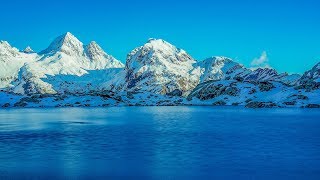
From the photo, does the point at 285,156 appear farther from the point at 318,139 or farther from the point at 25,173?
the point at 25,173

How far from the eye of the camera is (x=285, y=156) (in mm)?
50000

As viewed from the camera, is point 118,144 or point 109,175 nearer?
point 109,175

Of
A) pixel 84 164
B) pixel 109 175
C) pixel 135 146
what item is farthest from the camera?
pixel 135 146

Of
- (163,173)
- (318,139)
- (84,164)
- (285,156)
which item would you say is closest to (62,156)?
(84,164)

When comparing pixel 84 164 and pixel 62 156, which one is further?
pixel 62 156

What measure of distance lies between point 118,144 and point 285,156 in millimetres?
23415

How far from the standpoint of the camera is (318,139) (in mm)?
67250

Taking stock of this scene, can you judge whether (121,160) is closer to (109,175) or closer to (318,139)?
(109,175)

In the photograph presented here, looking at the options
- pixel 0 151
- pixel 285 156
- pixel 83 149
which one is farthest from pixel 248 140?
pixel 0 151

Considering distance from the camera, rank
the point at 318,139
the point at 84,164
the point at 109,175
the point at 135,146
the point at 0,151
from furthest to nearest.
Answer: the point at 318,139 < the point at 135,146 < the point at 0,151 < the point at 84,164 < the point at 109,175

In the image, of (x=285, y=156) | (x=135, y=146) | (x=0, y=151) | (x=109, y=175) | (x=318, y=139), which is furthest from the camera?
(x=318, y=139)

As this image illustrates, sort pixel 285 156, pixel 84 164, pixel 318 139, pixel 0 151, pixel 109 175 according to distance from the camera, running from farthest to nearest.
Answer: pixel 318 139 → pixel 0 151 → pixel 285 156 → pixel 84 164 → pixel 109 175

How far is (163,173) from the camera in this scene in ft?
134

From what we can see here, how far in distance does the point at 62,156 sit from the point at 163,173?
1518cm
